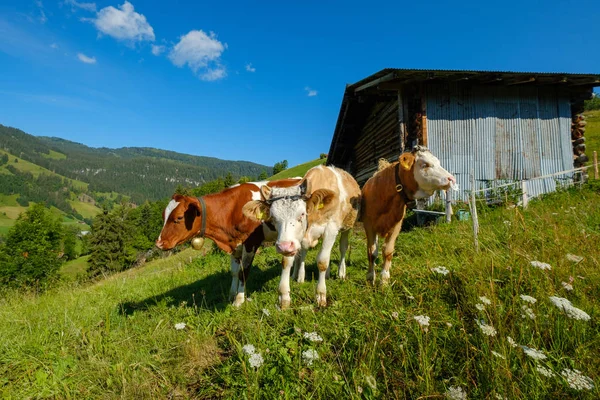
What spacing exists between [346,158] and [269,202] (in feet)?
62.4

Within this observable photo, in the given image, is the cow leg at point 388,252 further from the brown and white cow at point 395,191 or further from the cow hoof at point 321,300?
the cow hoof at point 321,300

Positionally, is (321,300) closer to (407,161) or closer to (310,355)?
(310,355)

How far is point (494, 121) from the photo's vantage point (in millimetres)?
12164

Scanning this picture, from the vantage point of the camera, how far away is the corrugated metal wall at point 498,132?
11.9m

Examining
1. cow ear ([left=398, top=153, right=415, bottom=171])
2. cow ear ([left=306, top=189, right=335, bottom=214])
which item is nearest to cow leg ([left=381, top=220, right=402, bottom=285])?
cow ear ([left=398, top=153, right=415, bottom=171])

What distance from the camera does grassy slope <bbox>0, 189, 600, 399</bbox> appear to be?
2.03m

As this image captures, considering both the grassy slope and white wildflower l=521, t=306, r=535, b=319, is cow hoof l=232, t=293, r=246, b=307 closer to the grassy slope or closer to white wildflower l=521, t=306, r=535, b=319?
the grassy slope

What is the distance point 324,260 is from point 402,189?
1607 millimetres

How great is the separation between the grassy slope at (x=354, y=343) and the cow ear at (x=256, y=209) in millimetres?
1248

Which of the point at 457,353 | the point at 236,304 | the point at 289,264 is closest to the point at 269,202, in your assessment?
the point at 289,264

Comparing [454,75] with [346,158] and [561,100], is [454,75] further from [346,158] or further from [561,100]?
[346,158]

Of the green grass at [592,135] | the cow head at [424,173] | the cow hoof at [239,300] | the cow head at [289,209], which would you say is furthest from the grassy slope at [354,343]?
the green grass at [592,135]

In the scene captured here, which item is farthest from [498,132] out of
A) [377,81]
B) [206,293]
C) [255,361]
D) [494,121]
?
[255,361]

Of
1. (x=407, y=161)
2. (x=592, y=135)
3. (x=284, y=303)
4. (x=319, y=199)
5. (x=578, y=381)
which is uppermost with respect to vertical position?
(x=592, y=135)
